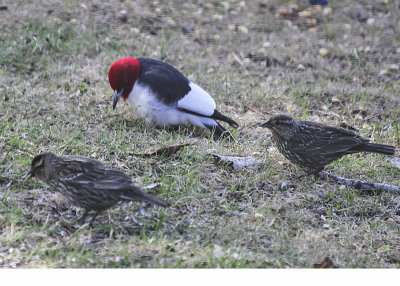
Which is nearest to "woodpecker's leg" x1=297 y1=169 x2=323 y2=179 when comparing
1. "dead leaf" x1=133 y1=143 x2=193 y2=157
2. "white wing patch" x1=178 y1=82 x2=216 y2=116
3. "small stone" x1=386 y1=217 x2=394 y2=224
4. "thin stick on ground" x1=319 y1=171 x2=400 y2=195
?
"thin stick on ground" x1=319 y1=171 x2=400 y2=195

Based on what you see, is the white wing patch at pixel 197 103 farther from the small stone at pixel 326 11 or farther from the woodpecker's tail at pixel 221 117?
the small stone at pixel 326 11

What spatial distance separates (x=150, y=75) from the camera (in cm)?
529

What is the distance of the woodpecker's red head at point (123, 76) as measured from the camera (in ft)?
17.1

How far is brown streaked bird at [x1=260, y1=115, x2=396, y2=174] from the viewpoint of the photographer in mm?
4430

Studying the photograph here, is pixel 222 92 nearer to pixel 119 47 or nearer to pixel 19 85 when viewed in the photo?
pixel 119 47

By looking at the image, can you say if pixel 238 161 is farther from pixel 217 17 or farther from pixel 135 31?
pixel 217 17

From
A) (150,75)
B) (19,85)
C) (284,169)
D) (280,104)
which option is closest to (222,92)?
(280,104)

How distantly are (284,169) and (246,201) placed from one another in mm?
703

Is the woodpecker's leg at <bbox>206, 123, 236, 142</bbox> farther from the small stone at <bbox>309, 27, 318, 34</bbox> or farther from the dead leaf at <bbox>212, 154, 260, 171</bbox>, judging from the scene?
the small stone at <bbox>309, 27, 318, 34</bbox>

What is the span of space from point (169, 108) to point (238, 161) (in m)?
1.03

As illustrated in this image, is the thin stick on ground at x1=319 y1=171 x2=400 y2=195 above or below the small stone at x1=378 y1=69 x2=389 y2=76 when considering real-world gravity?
below

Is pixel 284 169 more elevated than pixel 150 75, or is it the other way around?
pixel 150 75

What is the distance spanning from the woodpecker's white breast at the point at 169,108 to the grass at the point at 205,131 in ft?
0.41

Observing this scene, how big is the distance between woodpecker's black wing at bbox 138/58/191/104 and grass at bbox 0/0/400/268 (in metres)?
0.33
